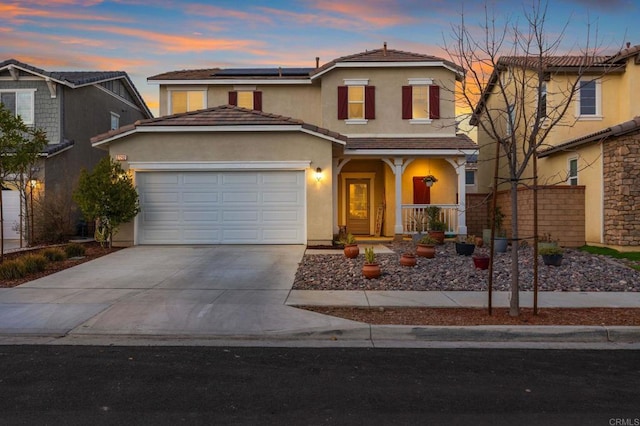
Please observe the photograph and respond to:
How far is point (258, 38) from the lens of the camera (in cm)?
1608

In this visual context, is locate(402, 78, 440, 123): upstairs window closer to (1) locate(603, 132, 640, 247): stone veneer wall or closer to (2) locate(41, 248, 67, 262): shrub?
(1) locate(603, 132, 640, 247): stone veneer wall

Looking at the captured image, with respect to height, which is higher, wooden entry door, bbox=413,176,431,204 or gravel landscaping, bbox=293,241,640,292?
wooden entry door, bbox=413,176,431,204

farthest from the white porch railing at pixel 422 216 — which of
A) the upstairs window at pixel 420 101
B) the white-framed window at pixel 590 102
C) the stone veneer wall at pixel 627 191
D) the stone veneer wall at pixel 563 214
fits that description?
the white-framed window at pixel 590 102

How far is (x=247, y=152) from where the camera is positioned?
1516 centimetres

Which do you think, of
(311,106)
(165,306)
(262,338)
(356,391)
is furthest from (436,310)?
(311,106)

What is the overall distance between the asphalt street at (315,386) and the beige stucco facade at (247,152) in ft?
30.3

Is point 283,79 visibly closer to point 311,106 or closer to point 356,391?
point 311,106

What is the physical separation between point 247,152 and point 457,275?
7804 mm

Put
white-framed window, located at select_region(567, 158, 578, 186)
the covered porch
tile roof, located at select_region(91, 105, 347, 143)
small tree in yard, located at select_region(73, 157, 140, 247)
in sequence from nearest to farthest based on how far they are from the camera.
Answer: small tree in yard, located at select_region(73, 157, 140, 247), tile roof, located at select_region(91, 105, 347, 143), white-framed window, located at select_region(567, 158, 578, 186), the covered porch

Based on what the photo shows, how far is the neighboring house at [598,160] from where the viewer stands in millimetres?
13422

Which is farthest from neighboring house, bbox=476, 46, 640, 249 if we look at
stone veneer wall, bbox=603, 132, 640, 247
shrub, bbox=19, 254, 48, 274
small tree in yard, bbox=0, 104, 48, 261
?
small tree in yard, bbox=0, 104, 48, 261

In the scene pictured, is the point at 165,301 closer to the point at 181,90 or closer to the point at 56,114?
the point at 181,90

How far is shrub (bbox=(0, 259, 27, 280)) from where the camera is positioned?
10305 millimetres

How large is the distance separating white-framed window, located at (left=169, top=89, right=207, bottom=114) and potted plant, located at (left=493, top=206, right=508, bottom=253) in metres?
12.8
